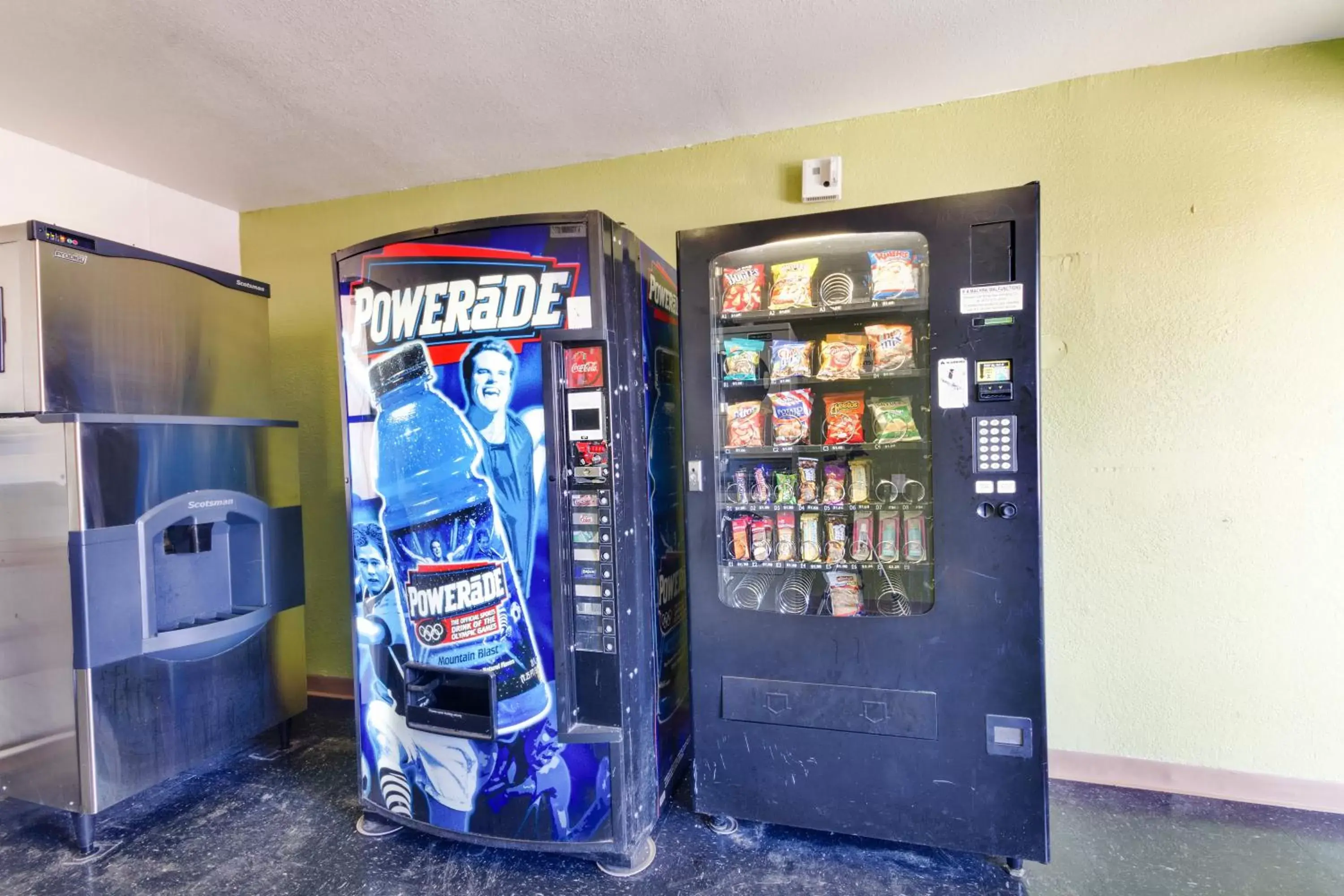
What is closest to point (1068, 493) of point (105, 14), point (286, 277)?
point (105, 14)

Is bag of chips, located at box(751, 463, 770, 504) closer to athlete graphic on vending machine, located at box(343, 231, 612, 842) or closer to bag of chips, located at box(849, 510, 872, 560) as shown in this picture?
bag of chips, located at box(849, 510, 872, 560)

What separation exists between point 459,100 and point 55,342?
4.46ft

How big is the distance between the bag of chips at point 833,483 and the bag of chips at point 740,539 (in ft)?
0.76

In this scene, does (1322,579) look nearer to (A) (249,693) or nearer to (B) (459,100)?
(B) (459,100)

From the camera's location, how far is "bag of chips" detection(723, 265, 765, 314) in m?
1.71

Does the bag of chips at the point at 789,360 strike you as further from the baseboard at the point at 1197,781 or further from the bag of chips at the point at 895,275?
the baseboard at the point at 1197,781

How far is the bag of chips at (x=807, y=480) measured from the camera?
5.68 feet

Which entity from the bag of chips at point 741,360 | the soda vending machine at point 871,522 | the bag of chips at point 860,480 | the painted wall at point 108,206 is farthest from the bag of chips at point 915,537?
the painted wall at point 108,206

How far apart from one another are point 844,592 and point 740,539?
334 millimetres

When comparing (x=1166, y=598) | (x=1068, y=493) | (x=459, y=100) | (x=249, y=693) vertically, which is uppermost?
(x=459, y=100)

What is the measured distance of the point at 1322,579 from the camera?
1810 mm

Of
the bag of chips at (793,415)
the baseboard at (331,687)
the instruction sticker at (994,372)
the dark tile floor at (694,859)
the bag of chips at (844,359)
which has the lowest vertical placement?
the dark tile floor at (694,859)

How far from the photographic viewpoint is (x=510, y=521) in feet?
5.06

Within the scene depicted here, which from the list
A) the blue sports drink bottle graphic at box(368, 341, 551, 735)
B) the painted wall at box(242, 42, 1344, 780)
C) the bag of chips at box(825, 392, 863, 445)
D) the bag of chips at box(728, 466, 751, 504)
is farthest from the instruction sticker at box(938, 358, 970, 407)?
the blue sports drink bottle graphic at box(368, 341, 551, 735)
